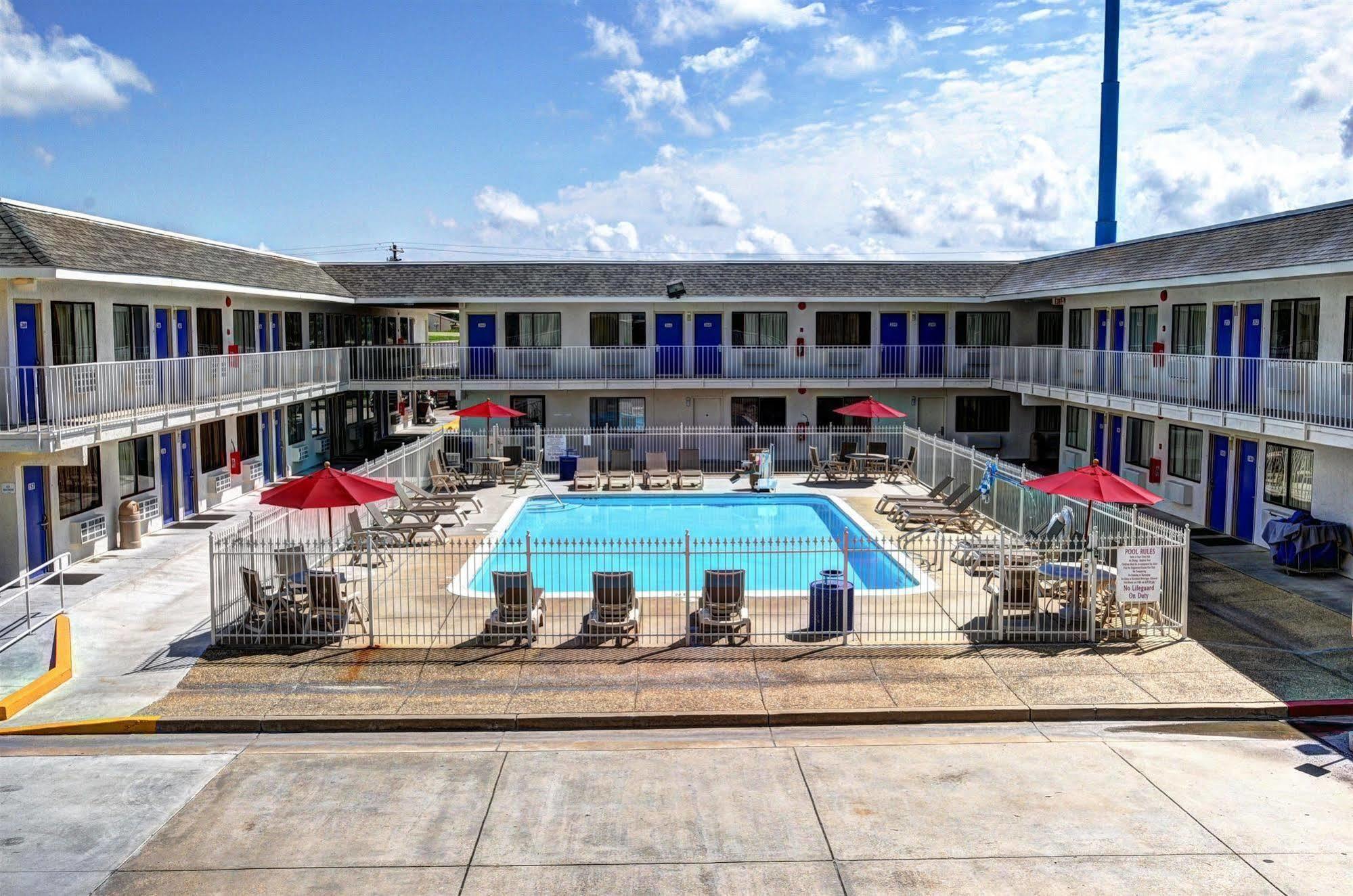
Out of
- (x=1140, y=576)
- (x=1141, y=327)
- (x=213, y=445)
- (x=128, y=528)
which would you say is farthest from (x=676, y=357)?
(x=1140, y=576)

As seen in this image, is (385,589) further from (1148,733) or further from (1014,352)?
(1014,352)

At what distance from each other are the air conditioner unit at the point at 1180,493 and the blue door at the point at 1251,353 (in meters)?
3.25

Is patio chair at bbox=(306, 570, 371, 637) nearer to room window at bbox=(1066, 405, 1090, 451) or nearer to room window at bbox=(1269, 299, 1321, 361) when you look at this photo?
room window at bbox=(1269, 299, 1321, 361)

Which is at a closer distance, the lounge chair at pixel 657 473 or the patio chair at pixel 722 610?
the patio chair at pixel 722 610

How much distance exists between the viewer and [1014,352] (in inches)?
A: 1225

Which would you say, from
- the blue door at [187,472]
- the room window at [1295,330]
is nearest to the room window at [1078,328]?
the room window at [1295,330]

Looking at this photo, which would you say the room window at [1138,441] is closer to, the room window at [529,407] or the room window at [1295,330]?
the room window at [1295,330]

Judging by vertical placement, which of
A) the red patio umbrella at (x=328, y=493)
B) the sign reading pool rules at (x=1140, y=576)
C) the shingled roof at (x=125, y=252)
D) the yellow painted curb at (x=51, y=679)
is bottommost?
the yellow painted curb at (x=51, y=679)

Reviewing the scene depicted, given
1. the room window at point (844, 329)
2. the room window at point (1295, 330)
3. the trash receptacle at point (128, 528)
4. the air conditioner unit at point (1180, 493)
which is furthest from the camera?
the room window at point (844, 329)

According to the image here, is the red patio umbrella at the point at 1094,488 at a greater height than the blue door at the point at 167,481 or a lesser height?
greater

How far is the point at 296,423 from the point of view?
105 ft

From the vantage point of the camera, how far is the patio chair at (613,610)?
573 inches

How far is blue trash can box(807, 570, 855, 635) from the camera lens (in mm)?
14695

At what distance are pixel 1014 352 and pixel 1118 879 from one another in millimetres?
24107
